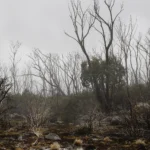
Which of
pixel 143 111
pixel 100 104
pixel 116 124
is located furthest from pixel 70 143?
pixel 100 104

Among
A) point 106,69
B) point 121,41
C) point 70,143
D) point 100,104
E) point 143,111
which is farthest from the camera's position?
point 121,41

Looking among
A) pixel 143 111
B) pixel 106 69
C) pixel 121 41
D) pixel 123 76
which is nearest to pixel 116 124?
pixel 143 111

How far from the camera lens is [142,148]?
6.51m

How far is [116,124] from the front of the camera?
12.6 meters

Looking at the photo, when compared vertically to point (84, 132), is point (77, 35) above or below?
above

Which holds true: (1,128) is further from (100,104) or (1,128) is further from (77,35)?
(77,35)

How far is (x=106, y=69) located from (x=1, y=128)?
→ 11993mm

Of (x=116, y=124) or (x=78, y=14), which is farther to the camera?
(x=78, y=14)

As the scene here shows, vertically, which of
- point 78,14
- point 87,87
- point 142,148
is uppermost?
point 78,14

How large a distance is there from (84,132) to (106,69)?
1189 centimetres

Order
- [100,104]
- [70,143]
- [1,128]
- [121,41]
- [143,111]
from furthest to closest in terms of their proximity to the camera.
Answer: [121,41], [100,104], [1,128], [143,111], [70,143]

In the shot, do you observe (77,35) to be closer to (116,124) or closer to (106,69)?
(106,69)

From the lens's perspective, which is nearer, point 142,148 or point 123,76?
point 142,148

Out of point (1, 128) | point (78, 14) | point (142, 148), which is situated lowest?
point (142, 148)
